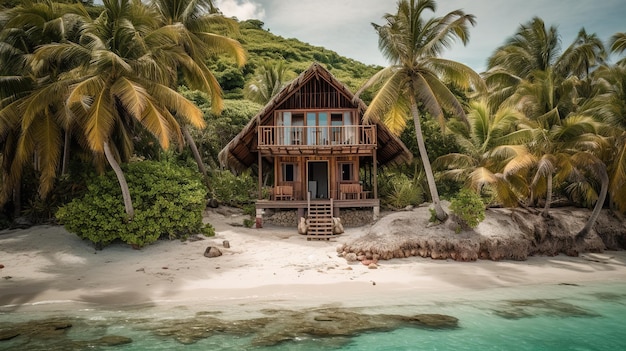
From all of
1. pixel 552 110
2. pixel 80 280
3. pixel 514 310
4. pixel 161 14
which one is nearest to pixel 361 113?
pixel 552 110

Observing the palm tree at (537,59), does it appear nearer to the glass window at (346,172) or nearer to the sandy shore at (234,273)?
the glass window at (346,172)

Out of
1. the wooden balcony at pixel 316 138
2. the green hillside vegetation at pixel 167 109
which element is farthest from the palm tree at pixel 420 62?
the wooden balcony at pixel 316 138

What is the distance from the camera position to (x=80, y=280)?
32.2ft

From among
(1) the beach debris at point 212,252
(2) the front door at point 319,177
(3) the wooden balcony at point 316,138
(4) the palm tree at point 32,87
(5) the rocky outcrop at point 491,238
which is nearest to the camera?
(1) the beach debris at point 212,252

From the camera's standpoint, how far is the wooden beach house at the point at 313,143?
16.8 metres

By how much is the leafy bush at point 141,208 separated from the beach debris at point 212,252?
4.60ft

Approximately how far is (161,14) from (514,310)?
17.6 metres

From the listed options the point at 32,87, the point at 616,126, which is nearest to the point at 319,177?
the point at 616,126

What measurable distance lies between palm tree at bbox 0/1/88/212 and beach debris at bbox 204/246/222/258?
545 cm

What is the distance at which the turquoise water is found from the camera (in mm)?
6864

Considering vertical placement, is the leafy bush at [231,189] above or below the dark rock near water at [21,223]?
above

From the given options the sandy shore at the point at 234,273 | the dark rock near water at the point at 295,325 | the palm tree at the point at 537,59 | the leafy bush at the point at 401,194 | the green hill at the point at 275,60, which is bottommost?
the dark rock near water at the point at 295,325

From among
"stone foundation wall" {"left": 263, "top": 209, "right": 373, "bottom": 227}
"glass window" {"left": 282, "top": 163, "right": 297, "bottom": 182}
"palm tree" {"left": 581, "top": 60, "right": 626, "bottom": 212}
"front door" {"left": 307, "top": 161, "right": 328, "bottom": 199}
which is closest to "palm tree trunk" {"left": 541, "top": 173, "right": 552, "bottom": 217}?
"palm tree" {"left": 581, "top": 60, "right": 626, "bottom": 212}

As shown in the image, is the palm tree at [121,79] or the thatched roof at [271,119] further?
the thatched roof at [271,119]
